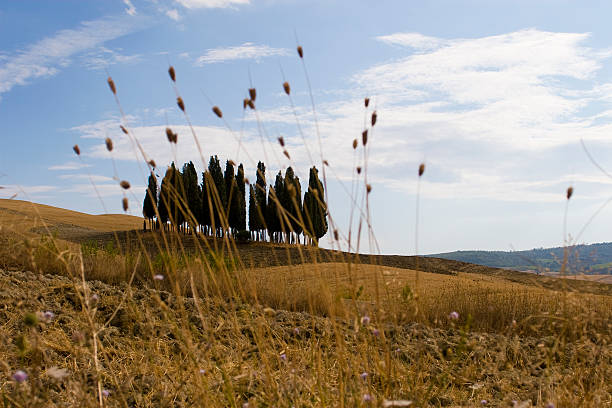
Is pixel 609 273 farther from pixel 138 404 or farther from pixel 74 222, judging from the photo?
pixel 74 222

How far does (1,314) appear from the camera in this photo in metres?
3.51

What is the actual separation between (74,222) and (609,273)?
29.8 metres

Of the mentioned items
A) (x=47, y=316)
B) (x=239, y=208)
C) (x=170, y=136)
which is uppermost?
(x=239, y=208)

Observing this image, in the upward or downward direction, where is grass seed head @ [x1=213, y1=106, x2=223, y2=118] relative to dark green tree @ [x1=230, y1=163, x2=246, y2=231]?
downward

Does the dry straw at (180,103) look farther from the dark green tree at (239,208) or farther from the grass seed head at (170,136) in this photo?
the dark green tree at (239,208)

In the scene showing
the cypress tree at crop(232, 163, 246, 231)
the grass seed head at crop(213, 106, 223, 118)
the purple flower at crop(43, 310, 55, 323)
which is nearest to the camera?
A: the purple flower at crop(43, 310, 55, 323)

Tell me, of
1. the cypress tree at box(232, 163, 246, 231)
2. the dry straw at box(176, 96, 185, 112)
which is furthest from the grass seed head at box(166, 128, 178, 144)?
the cypress tree at box(232, 163, 246, 231)

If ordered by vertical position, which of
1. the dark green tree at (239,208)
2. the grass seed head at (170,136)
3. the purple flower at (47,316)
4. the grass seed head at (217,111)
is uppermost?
the dark green tree at (239,208)

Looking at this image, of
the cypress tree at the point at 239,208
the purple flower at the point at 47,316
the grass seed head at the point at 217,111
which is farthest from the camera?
the cypress tree at the point at 239,208

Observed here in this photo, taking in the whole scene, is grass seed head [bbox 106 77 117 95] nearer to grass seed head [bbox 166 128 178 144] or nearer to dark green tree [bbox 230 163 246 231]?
grass seed head [bbox 166 128 178 144]

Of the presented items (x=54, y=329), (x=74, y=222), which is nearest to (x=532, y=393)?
(x=54, y=329)

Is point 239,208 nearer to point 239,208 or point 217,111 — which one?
point 239,208

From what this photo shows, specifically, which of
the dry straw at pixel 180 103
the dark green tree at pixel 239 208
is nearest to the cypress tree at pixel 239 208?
the dark green tree at pixel 239 208

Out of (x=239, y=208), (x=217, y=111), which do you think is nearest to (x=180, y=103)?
(x=217, y=111)
